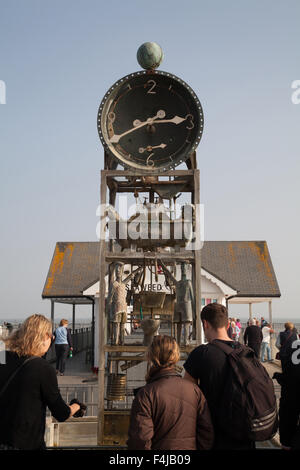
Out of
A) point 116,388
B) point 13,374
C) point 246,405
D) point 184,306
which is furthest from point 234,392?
point 116,388

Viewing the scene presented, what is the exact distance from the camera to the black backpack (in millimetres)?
3871

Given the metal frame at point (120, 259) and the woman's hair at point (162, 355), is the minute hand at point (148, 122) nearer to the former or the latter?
the metal frame at point (120, 259)

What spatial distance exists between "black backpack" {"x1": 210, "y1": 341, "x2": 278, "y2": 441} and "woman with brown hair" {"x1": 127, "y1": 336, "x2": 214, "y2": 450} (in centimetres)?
18

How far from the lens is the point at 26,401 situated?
12.4 ft

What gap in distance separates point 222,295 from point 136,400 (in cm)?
2258

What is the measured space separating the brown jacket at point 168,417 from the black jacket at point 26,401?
0.78 m

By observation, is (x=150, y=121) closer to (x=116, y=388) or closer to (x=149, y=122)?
(x=149, y=122)

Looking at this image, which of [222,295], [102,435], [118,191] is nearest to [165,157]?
[118,191]

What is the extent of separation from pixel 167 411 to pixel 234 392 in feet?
2.05

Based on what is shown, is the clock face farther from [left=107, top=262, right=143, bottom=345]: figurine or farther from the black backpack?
the black backpack

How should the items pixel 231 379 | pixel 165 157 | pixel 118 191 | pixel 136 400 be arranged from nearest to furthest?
1. pixel 136 400
2. pixel 231 379
3. pixel 165 157
4. pixel 118 191

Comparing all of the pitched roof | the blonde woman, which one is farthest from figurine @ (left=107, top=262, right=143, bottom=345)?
the pitched roof

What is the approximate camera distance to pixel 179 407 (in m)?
3.72
